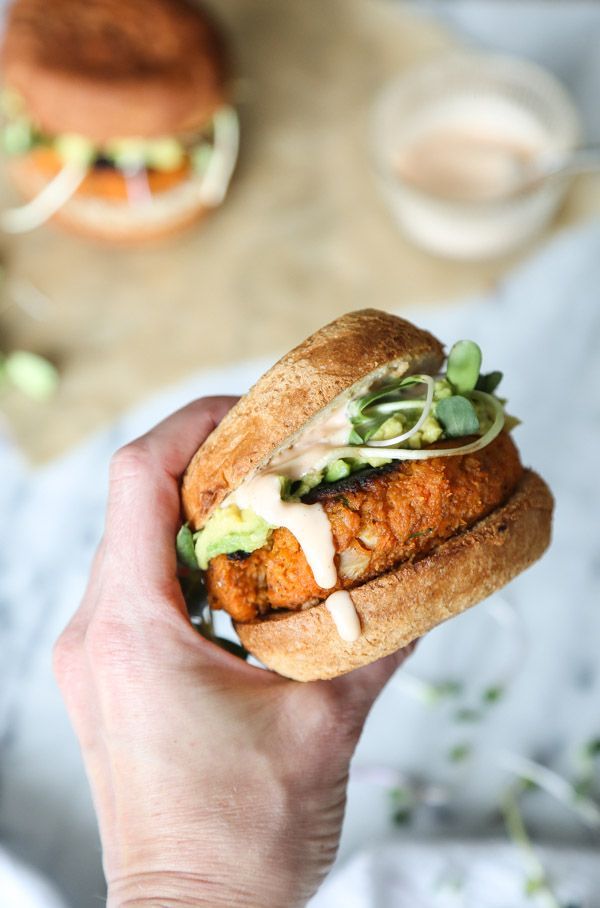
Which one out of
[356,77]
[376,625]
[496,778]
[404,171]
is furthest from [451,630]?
[356,77]

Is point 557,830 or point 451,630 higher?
point 451,630

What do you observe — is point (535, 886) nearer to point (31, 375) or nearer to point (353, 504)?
point (353, 504)

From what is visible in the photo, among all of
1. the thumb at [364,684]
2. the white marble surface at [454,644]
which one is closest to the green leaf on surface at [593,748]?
the white marble surface at [454,644]

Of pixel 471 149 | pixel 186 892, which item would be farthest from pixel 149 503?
pixel 471 149

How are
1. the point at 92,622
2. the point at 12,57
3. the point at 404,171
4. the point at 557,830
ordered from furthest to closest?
1. the point at 404,171
2. the point at 12,57
3. the point at 557,830
4. the point at 92,622

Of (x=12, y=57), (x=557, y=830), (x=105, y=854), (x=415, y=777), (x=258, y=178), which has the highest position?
(x=12, y=57)

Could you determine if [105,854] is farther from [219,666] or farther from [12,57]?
[12,57]

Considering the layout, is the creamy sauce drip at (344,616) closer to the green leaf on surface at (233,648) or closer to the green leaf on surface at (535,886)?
the green leaf on surface at (233,648)

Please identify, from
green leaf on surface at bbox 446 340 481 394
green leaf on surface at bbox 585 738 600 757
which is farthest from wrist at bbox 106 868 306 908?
green leaf on surface at bbox 585 738 600 757
